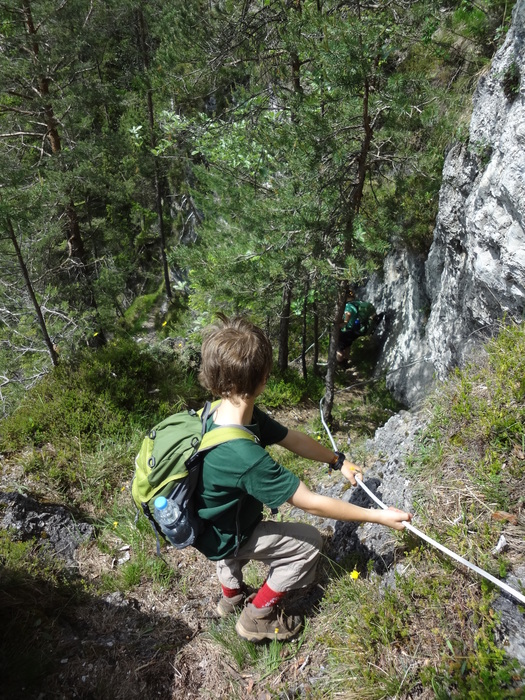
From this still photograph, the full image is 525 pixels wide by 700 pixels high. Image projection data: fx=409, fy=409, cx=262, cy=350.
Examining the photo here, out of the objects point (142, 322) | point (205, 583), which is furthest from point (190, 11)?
point (142, 322)

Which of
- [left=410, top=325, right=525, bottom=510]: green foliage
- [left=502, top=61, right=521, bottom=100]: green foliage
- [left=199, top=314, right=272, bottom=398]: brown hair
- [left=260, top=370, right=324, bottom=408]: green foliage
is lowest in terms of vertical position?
[left=260, top=370, right=324, bottom=408]: green foliage

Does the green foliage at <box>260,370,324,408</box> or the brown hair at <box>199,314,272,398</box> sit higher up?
the brown hair at <box>199,314,272,398</box>

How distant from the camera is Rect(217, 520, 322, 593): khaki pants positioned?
2551mm

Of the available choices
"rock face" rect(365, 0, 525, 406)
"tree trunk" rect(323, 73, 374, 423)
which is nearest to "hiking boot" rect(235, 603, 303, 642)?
"rock face" rect(365, 0, 525, 406)

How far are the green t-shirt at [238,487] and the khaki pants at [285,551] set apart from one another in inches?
3.5

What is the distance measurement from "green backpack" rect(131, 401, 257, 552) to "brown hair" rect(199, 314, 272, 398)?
8.5 inches

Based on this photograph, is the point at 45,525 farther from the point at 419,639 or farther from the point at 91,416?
the point at 419,639

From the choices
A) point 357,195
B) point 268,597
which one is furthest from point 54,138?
point 268,597

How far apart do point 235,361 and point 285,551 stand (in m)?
1.30

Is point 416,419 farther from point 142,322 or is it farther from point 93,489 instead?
point 142,322

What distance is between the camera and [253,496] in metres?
2.21

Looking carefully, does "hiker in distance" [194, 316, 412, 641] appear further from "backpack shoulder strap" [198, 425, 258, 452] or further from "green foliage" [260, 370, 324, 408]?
"green foliage" [260, 370, 324, 408]

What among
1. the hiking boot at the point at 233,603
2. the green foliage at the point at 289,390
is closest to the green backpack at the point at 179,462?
the hiking boot at the point at 233,603

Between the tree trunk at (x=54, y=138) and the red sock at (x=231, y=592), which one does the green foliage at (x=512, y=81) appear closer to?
the red sock at (x=231, y=592)
